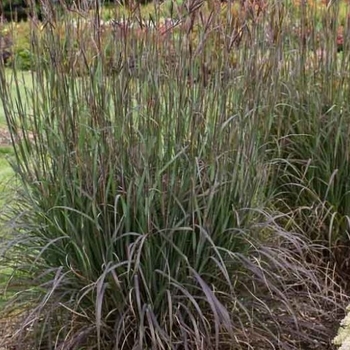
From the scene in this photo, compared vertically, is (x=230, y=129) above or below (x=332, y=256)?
above

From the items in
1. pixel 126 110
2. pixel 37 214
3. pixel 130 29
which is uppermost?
pixel 130 29

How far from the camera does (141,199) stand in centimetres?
294

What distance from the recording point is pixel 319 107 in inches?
153

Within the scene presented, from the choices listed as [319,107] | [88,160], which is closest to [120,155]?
[88,160]

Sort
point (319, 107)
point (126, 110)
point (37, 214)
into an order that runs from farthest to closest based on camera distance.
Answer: point (319, 107) < point (37, 214) < point (126, 110)

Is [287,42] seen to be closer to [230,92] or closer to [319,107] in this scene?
[319,107]

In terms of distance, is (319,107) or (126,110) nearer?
(126,110)

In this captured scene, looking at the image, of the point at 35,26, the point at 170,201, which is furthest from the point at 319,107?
the point at 35,26

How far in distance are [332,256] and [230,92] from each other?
1.21 metres

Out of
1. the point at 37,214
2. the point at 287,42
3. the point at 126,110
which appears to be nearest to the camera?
the point at 126,110

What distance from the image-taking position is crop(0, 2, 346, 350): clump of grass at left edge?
9.67 ft

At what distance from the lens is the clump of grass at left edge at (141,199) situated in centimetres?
295

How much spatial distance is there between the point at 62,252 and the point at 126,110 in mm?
668

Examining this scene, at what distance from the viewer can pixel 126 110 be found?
9.80ft
